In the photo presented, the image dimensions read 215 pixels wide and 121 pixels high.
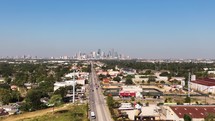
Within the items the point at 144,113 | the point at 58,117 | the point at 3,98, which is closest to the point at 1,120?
the point at 58,117

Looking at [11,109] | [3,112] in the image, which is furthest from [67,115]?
[11,109]

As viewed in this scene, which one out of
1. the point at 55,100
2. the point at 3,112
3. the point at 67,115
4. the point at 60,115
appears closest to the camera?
the point at 67,115

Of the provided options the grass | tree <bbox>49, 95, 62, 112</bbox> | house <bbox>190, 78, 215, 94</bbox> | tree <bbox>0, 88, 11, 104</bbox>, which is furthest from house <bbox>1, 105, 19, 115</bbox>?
house <bbox>190, 78, 215, 94</bbox>

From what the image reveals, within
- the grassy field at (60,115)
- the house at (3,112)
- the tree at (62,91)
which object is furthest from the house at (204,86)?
the house at (3,112)

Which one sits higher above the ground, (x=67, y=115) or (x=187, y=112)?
(x=187, y=112)

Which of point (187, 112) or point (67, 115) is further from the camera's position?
point (67, 115)

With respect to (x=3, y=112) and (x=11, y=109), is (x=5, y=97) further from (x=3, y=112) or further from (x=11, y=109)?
(x=3, y=112)

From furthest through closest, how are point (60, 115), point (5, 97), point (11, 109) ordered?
1. point (5, 97)
2. point (11, 109)
3. point (60, 115)
